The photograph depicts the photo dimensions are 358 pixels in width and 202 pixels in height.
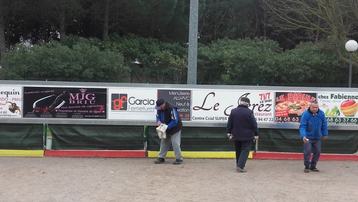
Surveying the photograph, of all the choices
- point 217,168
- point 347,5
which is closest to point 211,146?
point 217,168

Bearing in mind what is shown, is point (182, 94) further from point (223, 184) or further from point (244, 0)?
point (244, 0)

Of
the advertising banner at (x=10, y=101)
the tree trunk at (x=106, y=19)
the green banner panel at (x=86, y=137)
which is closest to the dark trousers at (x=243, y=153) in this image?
the green banner panel at (x=86, y=137)

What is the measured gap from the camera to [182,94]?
852 cm

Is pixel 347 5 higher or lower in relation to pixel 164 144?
higher

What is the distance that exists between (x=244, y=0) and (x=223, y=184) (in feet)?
87.9

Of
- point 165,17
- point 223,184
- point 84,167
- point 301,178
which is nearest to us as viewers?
point 223,184

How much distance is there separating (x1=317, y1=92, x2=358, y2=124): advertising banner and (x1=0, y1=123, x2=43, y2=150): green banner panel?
6773 millimetres

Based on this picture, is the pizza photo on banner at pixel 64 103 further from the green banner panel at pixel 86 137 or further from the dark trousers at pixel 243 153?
the dark trousers at pixel 243 153

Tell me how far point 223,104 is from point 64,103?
3.77 metres

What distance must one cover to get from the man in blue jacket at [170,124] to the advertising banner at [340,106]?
349 cm

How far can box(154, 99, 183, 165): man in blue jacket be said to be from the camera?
7.80 m

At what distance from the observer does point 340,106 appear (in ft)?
27.9

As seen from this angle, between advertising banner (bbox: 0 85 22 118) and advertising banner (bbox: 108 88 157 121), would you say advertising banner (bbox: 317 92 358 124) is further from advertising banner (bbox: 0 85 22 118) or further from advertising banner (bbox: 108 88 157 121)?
advertising banner (bbox: 0 85 22 118)

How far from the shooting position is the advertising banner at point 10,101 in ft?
27.7
